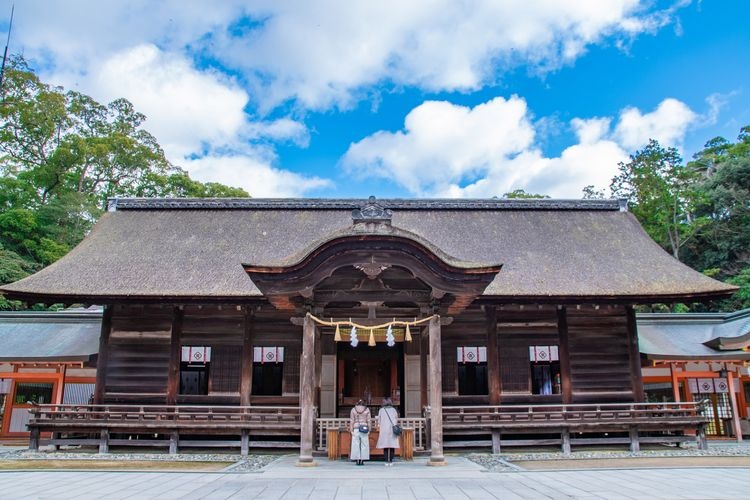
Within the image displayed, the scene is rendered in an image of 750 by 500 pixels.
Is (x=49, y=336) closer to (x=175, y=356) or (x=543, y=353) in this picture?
(x=175, y=356)

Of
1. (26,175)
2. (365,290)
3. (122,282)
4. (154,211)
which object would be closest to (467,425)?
(365,290)

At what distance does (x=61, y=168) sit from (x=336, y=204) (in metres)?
30.5

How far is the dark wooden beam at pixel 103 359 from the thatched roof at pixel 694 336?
1559cm

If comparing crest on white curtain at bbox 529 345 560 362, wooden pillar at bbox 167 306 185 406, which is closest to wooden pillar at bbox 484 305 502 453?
crest on white curtain at bbox 529 345 560 362

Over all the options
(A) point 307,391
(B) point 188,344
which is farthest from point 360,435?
(B) point 188,344

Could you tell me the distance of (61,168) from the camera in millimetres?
38938

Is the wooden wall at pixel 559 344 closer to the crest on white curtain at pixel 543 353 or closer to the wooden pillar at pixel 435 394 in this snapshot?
the crest on white curtain at pixel 543 353

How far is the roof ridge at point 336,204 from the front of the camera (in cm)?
1844

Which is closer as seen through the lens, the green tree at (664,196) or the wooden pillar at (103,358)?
the wooden pillar at (103,358)

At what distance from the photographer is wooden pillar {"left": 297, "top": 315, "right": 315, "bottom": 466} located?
10.7 m

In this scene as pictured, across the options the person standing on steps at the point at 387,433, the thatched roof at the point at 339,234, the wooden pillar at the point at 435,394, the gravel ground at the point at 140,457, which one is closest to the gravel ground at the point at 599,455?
the wooden pillar at the point at 435,394

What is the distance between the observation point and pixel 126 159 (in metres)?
42.1

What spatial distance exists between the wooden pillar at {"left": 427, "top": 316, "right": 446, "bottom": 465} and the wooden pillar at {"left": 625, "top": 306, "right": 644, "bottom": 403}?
22.7 ft

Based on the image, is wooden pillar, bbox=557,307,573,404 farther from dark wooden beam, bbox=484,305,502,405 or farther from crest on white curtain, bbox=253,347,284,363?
crest on white curtain, bbox=253,347,284,363
